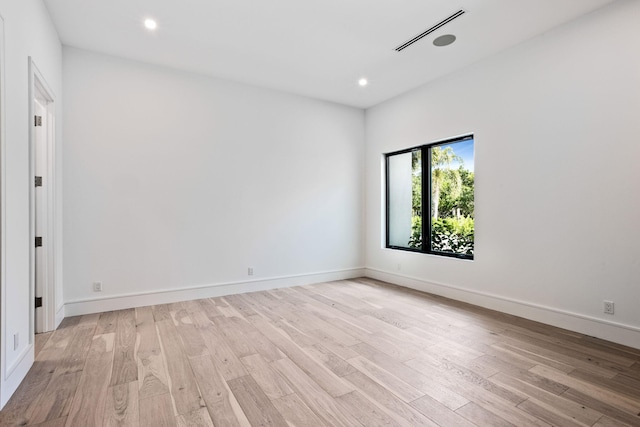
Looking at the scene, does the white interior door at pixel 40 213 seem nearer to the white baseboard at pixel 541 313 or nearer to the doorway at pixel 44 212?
the doorway at pixel 44 212

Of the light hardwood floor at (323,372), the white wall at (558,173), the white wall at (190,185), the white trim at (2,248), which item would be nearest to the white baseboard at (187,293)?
the white wall at (190,185)

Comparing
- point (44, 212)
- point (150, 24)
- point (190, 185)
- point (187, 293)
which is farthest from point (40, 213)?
point (150, 24)

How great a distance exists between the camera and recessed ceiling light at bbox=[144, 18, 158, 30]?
316 cm

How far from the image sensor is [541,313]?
338 cm

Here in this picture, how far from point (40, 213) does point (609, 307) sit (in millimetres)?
5470

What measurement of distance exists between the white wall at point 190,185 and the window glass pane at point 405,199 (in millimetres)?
802

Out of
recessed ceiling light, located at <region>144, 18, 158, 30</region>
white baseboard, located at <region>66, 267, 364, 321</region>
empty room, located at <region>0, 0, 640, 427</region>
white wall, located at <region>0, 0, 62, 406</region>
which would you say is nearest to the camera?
white wall, located at <region>0, 0, 62, 406</region>

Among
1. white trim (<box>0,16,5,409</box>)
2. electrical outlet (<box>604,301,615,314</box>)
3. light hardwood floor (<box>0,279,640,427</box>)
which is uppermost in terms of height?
white trim (<box>0,16,5,409</box>)

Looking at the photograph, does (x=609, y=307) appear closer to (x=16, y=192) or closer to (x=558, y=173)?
(x=558, y=173)

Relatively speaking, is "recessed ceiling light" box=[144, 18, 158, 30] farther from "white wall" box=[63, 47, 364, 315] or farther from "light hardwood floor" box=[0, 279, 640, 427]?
"light hardwood floor" box=[0, 279, 640, 427]

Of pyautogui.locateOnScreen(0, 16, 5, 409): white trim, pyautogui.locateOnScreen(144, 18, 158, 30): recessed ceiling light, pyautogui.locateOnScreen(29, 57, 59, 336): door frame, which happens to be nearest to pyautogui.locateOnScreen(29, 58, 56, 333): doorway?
pyautogui.locateOnScreen(29, 57, 59, 336): door frame

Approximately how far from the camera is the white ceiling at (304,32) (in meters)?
2.93

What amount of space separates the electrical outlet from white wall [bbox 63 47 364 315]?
354 cm

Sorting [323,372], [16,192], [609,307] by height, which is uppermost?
[16,192]
